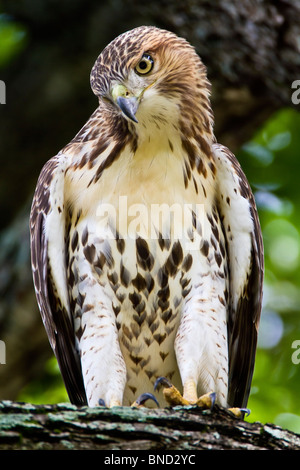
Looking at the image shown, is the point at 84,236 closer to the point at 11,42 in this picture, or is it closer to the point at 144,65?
the point at 144,65

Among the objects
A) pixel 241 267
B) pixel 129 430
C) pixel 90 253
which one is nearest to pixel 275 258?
pixel 241 267

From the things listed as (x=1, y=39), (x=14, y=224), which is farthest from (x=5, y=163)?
(x=1, y=39)

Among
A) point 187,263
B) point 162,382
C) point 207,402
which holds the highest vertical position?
point 187,263

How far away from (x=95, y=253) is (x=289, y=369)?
10.1ft

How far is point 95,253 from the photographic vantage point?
4.59 meters

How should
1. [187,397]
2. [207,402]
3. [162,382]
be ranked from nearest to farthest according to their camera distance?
[207,402] < [187,397] < [162,382]

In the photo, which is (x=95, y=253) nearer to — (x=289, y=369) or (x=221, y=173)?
(x=221, y=173)

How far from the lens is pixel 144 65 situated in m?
4.57

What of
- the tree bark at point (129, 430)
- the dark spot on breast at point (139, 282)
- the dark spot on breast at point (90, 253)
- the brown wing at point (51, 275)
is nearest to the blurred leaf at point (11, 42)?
the brown wing at point (51, 275)

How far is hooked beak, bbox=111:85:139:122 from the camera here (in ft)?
13.9

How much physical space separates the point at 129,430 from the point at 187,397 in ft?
3.85

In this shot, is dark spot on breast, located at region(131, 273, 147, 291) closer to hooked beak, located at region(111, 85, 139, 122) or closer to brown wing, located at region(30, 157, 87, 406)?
brown wing, located at region(30, 157, 87, 406)

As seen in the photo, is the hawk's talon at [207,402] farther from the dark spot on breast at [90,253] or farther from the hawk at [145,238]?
the dark spot on breast at [90,253]

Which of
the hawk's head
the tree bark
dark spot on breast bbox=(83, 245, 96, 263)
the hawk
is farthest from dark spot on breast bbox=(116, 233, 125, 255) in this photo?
the tree bark
